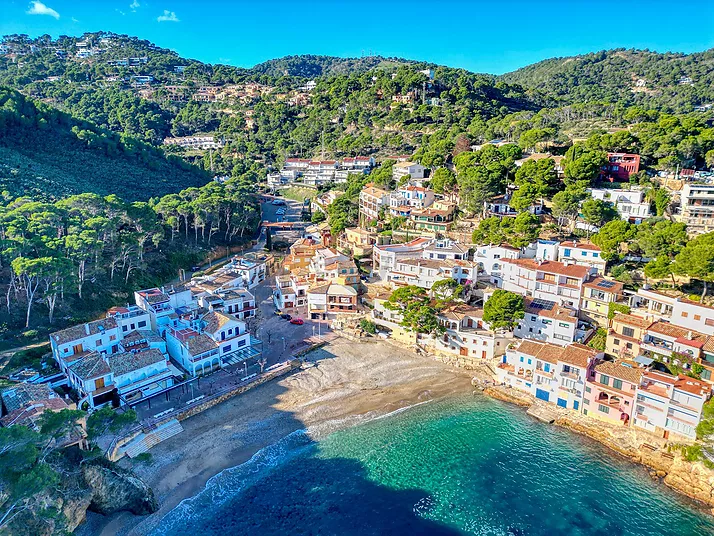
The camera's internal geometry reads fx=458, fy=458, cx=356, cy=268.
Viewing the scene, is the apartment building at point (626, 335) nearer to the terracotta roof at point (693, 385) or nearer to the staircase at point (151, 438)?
the terracotta roof at point (693, 385)

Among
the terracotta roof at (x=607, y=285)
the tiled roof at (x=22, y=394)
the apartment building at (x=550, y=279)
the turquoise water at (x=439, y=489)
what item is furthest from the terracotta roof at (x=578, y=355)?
the tiled roof at (x=22, y=394)

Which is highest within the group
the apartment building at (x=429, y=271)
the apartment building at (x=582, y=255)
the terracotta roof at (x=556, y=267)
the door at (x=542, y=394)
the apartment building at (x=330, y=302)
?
the apartment building at (x=582, y=255)

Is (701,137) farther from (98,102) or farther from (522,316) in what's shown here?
(98,102)

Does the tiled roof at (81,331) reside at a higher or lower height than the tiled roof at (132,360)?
higher

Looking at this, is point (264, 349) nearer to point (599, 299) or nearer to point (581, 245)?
point (599, 299)

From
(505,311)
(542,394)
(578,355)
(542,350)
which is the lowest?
(542,394)

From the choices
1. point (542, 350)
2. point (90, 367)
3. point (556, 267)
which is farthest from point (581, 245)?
point (90, 367)

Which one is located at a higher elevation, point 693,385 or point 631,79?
point 631,79

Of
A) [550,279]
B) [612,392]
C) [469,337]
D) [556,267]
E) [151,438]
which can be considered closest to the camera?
[151,438]
